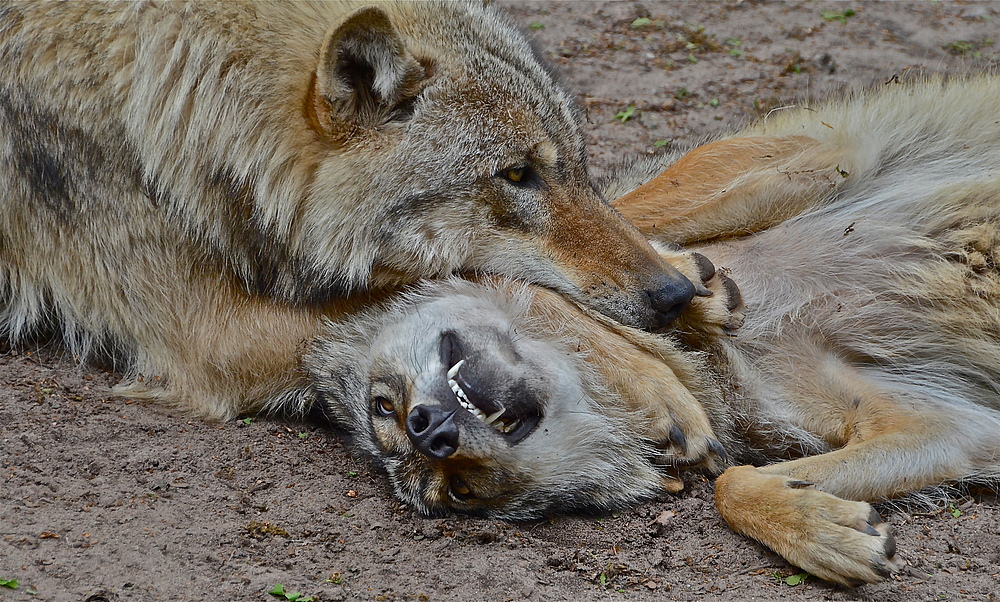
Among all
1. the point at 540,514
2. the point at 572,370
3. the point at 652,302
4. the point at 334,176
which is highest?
the point at 334,176

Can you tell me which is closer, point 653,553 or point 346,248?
point 653,553

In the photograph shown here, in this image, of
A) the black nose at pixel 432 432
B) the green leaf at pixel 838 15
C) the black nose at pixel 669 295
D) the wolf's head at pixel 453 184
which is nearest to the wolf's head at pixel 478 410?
the black nose at pixel 432 432

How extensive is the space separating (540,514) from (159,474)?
1.47 meters

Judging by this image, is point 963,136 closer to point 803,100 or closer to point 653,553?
point 803,100

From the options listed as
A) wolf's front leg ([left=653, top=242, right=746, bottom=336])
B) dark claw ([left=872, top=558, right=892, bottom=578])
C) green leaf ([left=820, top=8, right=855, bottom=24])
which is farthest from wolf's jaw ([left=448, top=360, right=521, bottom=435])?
green leaf ([left=820, top=8, right=855, bottom=24])

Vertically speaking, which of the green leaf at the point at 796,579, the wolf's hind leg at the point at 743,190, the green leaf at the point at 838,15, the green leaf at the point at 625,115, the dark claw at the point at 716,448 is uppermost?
the green leaf at the point at 838,15

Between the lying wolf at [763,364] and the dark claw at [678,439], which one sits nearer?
the lying wolf at [763,364]

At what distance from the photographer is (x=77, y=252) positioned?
4223 mm

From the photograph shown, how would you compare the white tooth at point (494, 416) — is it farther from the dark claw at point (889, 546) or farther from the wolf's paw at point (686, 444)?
the dark claw at point (889, 546)

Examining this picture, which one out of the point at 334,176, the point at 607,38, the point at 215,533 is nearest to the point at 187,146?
the point at 334,176

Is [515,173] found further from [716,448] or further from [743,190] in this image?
[716,448]

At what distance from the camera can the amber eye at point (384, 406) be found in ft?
12.6

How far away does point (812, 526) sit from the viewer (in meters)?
3.19

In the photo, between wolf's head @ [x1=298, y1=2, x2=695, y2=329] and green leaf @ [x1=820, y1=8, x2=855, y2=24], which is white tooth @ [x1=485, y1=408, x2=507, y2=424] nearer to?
wolf's head @ [x1=298, y1=2, x2=695, y2=329]
